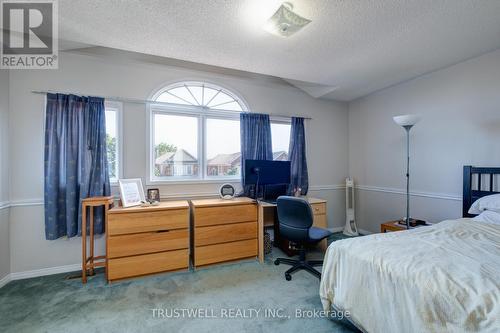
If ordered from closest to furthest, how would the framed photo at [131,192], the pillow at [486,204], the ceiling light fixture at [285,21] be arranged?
the ceiling light fixture at [285,21] → the pillow at [486,204] → the framed photo at [131,192]

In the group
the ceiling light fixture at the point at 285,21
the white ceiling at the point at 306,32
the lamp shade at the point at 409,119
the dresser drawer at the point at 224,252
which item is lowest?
the dresser drawer at the point at 224,252

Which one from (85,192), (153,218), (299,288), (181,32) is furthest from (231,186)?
(181,32)

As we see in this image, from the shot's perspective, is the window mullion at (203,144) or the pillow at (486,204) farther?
the window mullion at (203,144)

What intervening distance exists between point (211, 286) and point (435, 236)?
201 cm

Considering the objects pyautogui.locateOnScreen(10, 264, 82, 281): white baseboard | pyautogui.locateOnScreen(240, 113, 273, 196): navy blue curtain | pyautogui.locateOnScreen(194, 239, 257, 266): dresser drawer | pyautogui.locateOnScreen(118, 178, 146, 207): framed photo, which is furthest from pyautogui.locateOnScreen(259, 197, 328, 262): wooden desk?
pyautogui.locateOnScreen(10, 264, 82, 281): white baseboard

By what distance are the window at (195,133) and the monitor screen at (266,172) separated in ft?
1.38

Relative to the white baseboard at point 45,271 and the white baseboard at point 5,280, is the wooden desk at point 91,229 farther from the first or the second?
the white baseboard at point 5,280

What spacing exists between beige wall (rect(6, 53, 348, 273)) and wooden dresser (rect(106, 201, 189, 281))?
56 cm

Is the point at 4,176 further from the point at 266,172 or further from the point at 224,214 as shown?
the point at 266,172

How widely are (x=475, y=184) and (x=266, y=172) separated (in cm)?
242

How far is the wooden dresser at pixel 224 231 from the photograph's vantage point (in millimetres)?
2588

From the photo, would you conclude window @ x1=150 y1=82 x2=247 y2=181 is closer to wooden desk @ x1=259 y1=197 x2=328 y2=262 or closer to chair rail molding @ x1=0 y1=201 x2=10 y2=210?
wooden desk @ x1=259 y1=197 x2=328 y2=262

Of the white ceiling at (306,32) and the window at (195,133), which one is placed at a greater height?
the white ceiling at (306,32)

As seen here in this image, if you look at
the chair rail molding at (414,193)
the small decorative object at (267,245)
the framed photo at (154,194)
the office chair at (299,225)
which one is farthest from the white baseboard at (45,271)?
A: the chair rail molding at (414,193)
